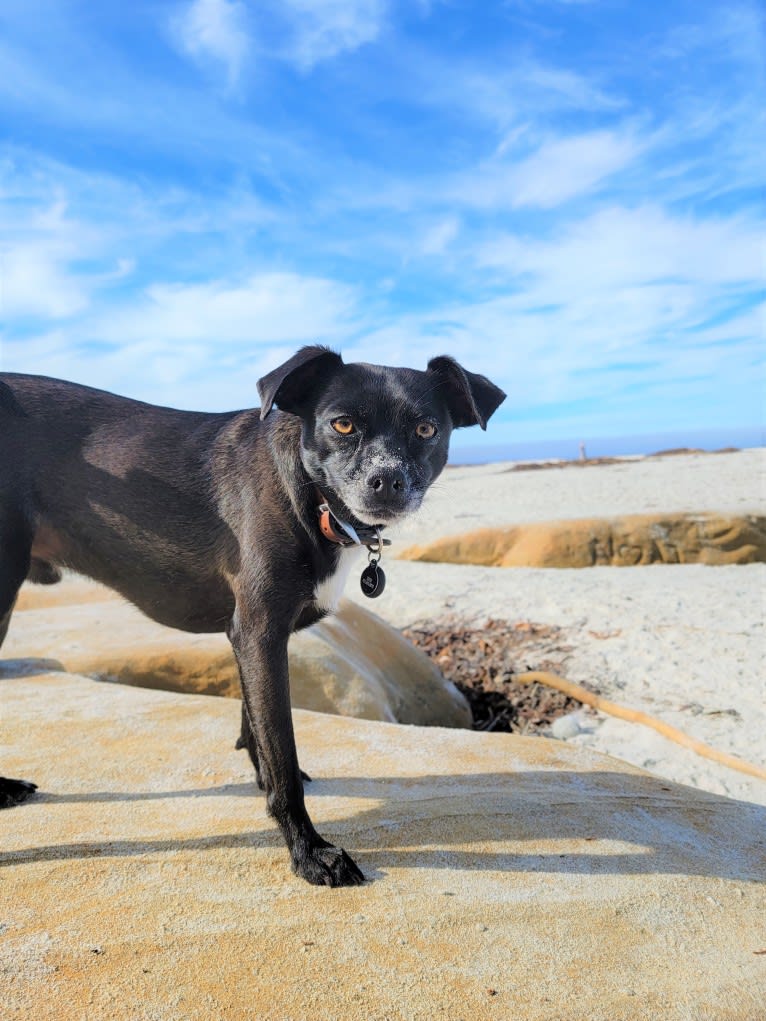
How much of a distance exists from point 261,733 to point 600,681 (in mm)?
4703

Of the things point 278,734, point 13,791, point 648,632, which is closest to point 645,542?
point 648,632

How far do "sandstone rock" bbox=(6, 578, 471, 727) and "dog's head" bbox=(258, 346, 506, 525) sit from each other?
2159mm

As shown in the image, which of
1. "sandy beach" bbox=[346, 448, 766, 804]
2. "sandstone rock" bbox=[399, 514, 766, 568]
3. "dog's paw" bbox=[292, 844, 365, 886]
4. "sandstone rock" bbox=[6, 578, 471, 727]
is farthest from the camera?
"sandstone rock" bbox=[399, 514, 766, 568]

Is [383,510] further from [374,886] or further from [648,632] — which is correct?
[648,632]

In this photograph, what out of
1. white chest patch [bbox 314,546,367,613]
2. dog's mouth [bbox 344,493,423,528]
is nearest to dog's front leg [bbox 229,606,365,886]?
white chest patch [bbox 314,546,367,613]

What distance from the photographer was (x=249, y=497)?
3.30 metres

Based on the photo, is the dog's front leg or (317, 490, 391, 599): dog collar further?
(317, 490, 391, 599): dog collar

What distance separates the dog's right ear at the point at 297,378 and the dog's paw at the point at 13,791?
1.88 m

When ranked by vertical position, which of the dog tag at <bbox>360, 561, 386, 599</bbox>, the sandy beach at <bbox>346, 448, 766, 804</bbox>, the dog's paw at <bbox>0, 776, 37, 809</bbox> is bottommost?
the sandy beach at <bbox>346, 448, 766, 804</bbox>

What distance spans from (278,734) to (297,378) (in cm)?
136

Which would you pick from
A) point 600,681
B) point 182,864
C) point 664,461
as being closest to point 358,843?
point 182,864

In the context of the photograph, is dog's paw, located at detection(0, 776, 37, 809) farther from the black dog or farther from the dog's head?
the dog's head

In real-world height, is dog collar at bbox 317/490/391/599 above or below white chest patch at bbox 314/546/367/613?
above

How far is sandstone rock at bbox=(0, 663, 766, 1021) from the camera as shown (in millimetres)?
2312
